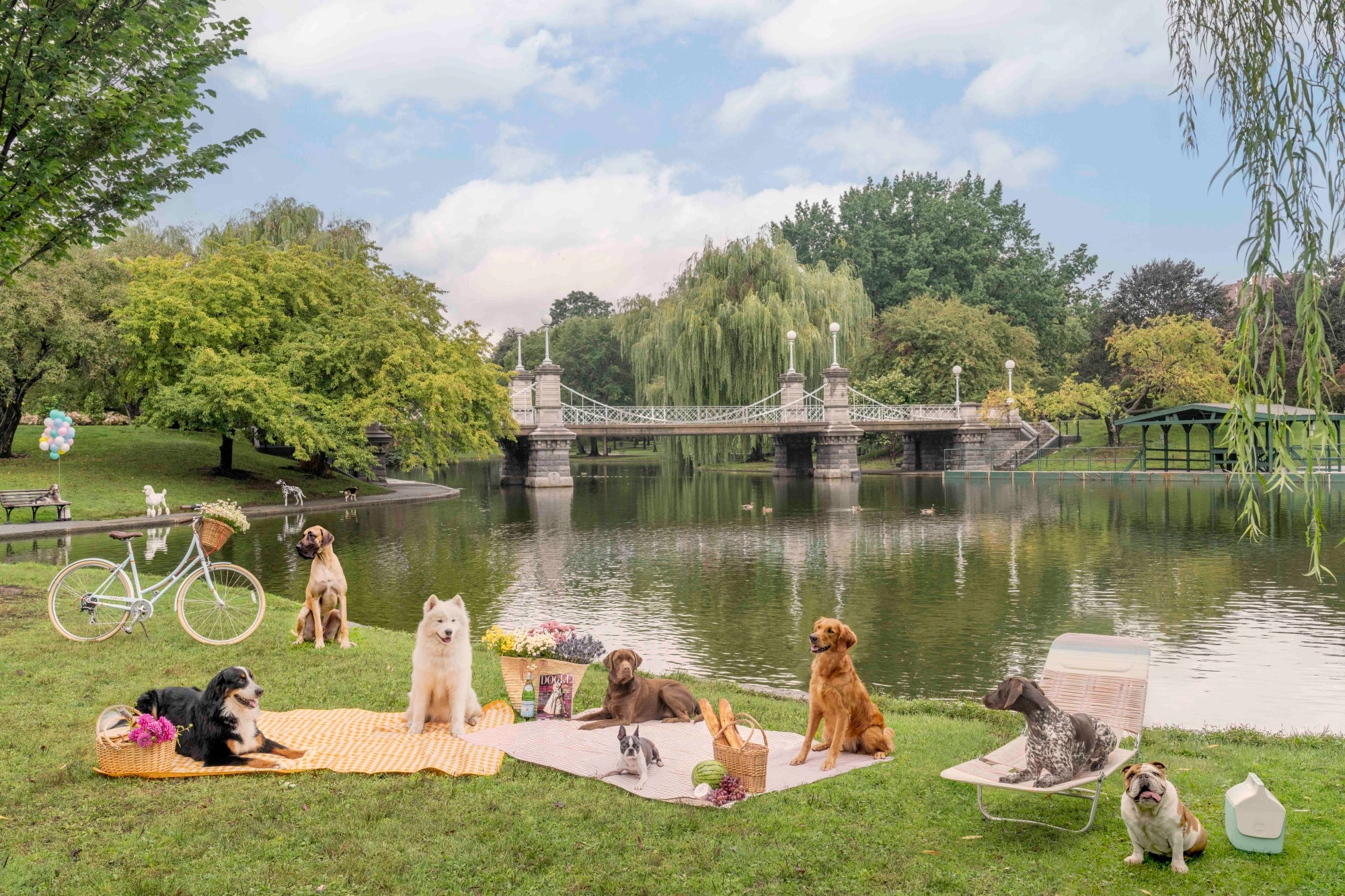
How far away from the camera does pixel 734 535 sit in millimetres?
23000

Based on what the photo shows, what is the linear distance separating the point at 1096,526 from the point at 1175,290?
40.1 metres

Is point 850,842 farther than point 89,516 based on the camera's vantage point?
No

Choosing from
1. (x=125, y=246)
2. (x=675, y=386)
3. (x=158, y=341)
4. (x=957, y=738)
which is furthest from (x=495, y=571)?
(x=125, y=246)

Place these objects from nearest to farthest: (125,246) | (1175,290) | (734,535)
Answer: (734,535), (125,246), (1175,290)

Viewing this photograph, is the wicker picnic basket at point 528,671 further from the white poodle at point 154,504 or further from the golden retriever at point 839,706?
the white poodle at point 154,504

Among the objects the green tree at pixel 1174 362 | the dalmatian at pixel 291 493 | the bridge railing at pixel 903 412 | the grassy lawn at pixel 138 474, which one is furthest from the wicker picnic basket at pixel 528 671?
the green tree at pixel 1174 362

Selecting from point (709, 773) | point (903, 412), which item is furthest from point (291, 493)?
point (903, 412)

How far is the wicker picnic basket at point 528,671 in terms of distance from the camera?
23.5 feet

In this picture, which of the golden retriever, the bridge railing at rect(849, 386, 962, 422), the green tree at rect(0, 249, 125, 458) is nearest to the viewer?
the golden retriever

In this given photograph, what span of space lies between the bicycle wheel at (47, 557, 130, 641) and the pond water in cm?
91

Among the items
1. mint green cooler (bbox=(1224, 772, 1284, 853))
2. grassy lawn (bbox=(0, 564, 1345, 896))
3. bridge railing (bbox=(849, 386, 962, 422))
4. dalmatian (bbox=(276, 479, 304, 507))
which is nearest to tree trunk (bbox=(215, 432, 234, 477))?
dalmatian (bbox=(276, 479, 304, 507))

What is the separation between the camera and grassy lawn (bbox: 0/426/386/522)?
25703mm

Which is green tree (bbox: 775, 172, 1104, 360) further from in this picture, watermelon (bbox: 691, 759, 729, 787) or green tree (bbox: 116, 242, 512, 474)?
watermelon (bbox: 691, 759, 729, 787)

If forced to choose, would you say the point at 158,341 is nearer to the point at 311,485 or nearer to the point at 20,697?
the point at 311,485
